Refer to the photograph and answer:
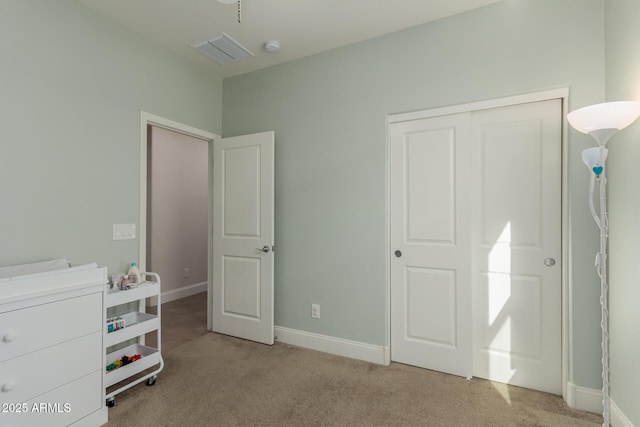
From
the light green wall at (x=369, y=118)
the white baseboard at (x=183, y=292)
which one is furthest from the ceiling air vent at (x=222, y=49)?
the white baseboard at (x=183, y=292)

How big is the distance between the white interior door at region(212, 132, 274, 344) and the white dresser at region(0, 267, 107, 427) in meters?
1.37

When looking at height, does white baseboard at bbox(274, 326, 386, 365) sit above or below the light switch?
below

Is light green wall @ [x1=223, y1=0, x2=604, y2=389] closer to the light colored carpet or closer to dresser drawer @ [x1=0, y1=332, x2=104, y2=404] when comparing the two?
the light colored carpet

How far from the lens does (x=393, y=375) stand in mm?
2381

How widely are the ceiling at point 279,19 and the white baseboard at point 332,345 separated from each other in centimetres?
261

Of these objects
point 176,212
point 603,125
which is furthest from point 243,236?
point 603,125

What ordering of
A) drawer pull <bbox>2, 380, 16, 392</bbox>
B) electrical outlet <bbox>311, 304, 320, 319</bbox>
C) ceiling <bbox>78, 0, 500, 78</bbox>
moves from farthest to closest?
electrical outlet <bbox>311, 304, 320, 319</bbox>
ceiling <bbox>78, 0, 500, 78</bbox>
drawer pull <bbox>2, 380, 16, 392</bbox>

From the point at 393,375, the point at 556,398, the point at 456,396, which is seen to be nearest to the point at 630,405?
the point at 556,398

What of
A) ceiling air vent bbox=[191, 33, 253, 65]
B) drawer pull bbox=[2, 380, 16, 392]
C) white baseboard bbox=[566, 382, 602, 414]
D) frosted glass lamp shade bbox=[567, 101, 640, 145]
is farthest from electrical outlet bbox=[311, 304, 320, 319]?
ceiling air vent bbox=[191, 33, 253, 65]

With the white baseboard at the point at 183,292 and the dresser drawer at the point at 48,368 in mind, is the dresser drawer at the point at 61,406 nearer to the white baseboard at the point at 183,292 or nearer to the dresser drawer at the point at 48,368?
the dresser drawer at the point at 48,368

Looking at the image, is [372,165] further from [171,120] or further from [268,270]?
[171,120]

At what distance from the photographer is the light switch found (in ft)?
7.91

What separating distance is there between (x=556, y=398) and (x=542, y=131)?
5.89ft

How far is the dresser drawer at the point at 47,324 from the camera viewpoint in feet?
4.75
